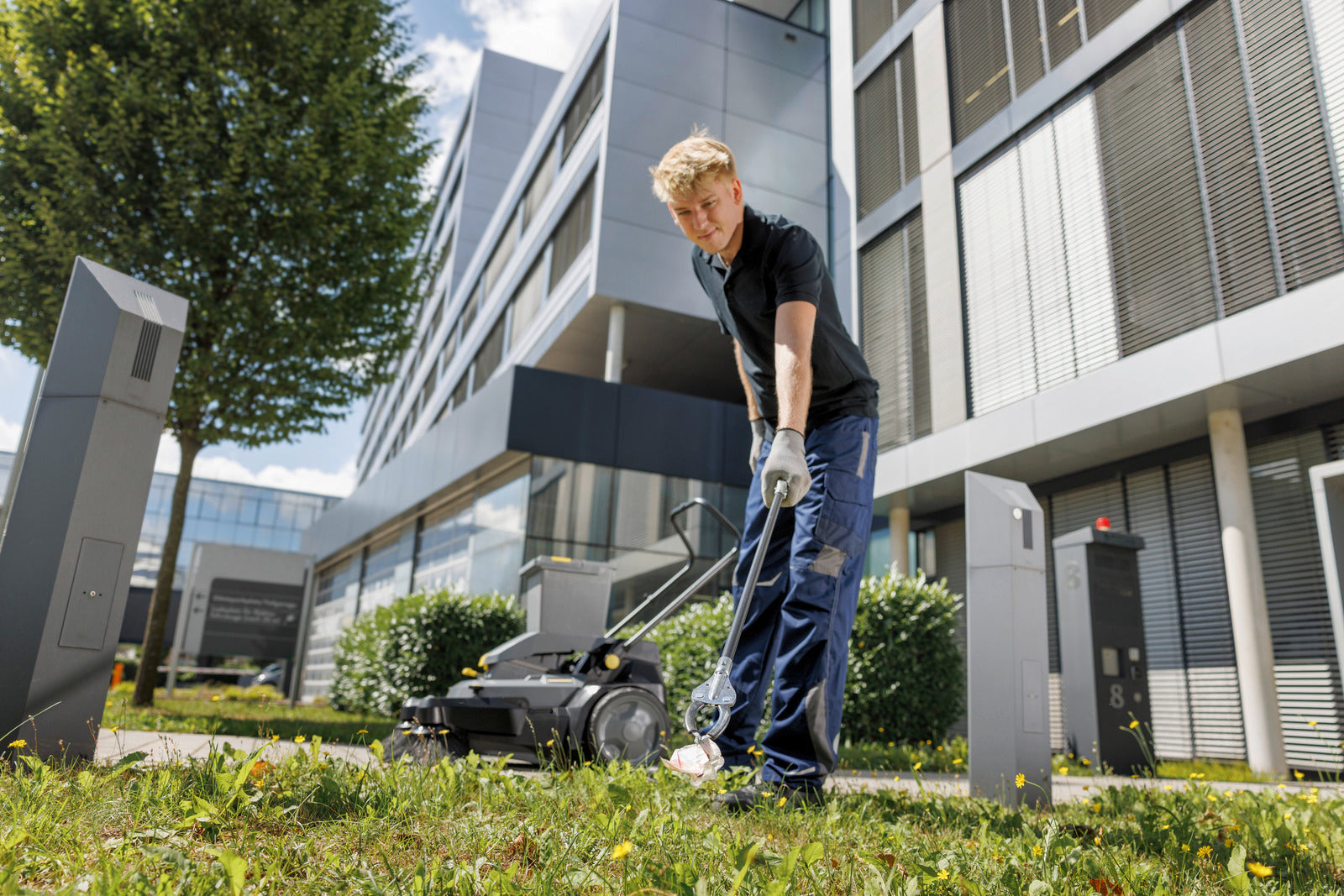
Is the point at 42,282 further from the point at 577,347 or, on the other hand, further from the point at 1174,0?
the point at 1174,0

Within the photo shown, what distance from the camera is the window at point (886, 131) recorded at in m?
13.7

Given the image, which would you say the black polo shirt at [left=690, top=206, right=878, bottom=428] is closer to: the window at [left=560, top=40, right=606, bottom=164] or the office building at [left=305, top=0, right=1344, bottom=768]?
the office building at [left=305, top=0, right=1344, bottom=768]

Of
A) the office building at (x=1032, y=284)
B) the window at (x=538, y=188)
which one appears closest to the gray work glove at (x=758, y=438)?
the office building at (x=1032, y=284)

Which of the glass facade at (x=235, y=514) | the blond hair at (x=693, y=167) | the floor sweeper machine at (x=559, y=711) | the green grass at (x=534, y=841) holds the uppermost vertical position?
the glass facade at (x=235, y=514)

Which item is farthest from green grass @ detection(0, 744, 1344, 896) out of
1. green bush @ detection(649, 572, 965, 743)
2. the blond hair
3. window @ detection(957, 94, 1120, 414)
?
window @ detection(957, 94, 1120, 414)

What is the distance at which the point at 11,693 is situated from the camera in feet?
9.35

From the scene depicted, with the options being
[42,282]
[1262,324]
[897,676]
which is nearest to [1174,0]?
[1262,324]

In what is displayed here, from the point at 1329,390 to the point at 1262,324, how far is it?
40.3 inches

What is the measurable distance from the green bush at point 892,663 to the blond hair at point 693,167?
5528 mm

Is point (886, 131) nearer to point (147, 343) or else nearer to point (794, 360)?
point (794, 360)

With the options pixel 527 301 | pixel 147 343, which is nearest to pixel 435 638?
pixel 147 343

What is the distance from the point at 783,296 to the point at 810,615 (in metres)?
1.06

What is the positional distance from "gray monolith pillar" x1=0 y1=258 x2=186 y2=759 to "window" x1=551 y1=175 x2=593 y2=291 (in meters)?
12.4

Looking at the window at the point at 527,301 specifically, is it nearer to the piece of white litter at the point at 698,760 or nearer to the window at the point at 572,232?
the window at the point at 572,232
